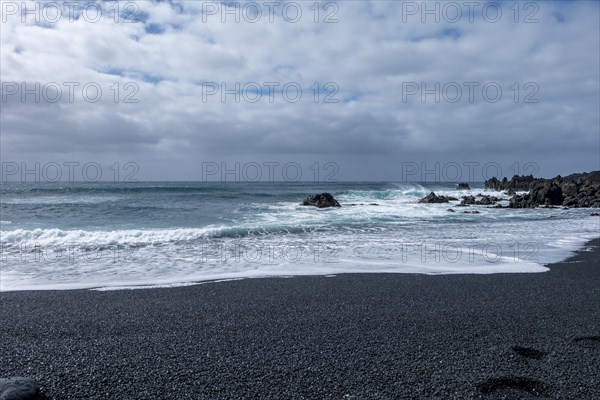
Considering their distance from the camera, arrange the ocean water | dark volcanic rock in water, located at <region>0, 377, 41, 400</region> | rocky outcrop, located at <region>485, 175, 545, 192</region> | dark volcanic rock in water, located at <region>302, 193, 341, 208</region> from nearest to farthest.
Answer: dark volcanic rock in water, located at <region>0, 377, 41, 400</region> < the ocean water < dark volcanic rock in water, located at <region>302, 193, 341, 208</region> < rocky outcrop, located at <region>485, 175, 545, 192</region>

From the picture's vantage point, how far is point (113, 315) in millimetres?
5801

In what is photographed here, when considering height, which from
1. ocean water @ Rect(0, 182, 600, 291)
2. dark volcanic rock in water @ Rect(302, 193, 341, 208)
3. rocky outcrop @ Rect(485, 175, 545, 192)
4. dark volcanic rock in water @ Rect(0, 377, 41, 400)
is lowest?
ocean water @ Rect(0, 182, 600, 291)

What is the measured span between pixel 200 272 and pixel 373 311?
4.65 m

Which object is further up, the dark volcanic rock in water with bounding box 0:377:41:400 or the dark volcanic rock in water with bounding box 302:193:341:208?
the dark volcanic rock in water with bounding box 302:193:341:208

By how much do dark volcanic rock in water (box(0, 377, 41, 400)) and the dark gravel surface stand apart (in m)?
0.13

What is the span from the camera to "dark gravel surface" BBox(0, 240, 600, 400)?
372 cm

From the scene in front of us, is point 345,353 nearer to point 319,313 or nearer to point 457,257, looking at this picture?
point 319,313

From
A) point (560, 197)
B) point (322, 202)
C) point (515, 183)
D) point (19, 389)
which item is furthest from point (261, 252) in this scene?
point (515, 183)

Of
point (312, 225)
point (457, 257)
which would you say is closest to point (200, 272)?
point (457, 257)

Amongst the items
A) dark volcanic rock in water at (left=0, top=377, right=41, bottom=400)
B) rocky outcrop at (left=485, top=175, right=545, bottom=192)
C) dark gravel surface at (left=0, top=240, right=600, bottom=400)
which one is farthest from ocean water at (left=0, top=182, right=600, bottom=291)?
rocky outcrop at (left=485, top=175, right=545, bottom=192)

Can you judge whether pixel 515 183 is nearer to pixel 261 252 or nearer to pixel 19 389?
pixel 261 252

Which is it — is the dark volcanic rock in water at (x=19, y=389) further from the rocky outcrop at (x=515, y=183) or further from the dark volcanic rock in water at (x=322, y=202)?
the rocky outcrop at (x=515, y=183)

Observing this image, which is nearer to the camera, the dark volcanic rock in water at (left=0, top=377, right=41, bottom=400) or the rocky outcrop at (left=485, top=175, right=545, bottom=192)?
the dark volcanic rock in water at (left=0, top=377, right=41, bottom=400)

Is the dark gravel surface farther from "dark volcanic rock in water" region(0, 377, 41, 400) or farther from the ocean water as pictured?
the ocean water
